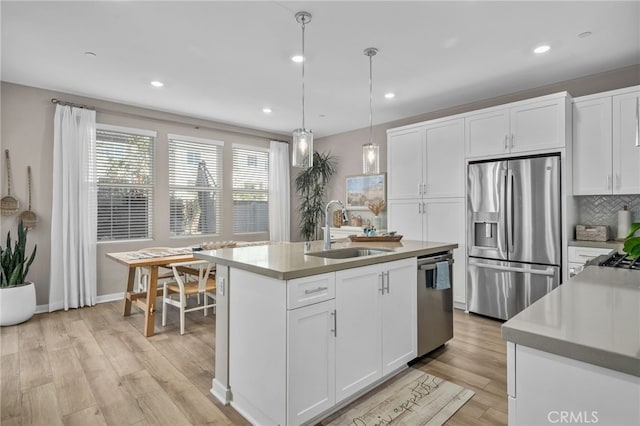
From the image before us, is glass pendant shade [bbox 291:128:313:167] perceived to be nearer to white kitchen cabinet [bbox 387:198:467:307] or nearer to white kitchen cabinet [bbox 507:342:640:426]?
white kitchen cabinet [bbox 507:342:640:426]

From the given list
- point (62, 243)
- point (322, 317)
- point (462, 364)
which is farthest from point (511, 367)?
point (62, 243)

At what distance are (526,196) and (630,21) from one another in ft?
5.35

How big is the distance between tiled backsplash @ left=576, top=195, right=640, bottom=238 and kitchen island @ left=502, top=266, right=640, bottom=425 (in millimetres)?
3275

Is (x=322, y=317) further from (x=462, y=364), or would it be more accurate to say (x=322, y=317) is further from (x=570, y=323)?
(x=462, y=364)

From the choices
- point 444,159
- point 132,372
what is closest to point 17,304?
point 132,372

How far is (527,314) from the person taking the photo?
1.00 m

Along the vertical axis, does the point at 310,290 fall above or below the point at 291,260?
below

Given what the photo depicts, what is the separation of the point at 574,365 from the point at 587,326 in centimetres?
14

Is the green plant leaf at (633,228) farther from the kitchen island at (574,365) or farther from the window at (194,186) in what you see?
the window at (194,186)

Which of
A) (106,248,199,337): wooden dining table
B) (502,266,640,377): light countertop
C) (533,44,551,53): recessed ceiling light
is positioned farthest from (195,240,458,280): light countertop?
(533,44,551,53): recessed ceiling light

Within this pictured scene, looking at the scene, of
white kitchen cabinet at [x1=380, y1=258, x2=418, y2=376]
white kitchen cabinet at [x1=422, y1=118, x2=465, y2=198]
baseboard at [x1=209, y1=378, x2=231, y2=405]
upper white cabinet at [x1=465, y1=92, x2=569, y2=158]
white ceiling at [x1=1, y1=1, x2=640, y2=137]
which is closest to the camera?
baseboard at [x1=209, y1=378, x2=231, y2=405]

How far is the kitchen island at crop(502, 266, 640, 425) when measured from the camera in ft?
2.47

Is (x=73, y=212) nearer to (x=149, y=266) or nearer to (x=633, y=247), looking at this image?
(x=149, y=266)

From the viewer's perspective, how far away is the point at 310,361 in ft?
6.10
